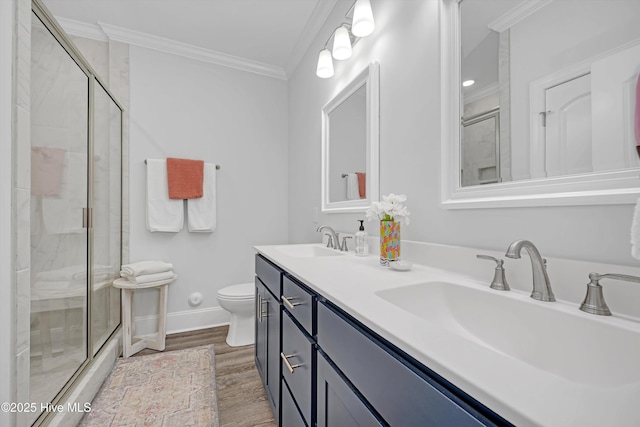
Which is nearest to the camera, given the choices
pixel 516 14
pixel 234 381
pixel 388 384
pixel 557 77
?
pixel 388 384

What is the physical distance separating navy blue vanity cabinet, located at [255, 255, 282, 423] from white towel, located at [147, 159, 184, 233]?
115 centimetres

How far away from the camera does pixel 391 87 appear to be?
1348 mm

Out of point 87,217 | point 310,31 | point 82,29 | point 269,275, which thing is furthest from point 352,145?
point 82,29

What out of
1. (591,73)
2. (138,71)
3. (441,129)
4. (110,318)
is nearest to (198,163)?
(138,71)

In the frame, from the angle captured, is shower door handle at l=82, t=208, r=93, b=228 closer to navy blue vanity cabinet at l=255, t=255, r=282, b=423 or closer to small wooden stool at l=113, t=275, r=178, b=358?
small wooden stool at l=113, t=275, r=178, b=358

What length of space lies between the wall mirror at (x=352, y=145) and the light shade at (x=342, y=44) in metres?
0.15

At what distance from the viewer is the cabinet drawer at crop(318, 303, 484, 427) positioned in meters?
0.39

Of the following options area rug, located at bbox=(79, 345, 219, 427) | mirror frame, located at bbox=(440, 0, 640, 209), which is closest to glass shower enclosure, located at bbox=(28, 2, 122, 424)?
area rug, located at bbox=(79, 345, 219, 427)

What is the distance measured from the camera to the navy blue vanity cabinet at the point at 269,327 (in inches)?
47.7

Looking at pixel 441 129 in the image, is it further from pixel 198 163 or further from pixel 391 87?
pixel 198 163

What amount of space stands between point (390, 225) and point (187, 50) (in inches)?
98.3

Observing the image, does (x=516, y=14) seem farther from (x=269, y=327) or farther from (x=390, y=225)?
(x=269, y=327)

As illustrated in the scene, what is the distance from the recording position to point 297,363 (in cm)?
95

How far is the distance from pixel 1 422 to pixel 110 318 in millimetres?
1141
